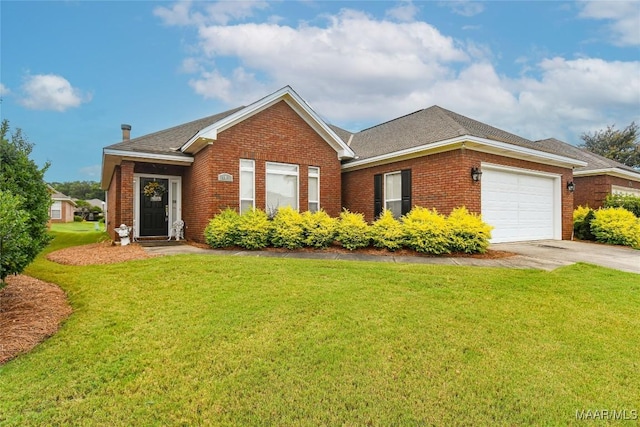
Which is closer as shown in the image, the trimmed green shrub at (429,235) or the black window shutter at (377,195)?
the trimmed green shrub at (429,235)

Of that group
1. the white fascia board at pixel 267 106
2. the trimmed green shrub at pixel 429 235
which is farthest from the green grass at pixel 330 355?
the white fascia board at pixel 267 106

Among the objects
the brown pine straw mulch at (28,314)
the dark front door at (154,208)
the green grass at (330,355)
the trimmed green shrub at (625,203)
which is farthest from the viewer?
the trimmed green shrub at (625,203)

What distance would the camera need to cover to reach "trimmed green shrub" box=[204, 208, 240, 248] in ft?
30.9

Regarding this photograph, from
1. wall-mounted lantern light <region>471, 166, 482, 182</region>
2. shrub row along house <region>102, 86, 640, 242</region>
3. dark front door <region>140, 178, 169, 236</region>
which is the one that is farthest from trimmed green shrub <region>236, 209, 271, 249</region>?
wall-mounted lantern light <region>471, 166, 482, 182</region>

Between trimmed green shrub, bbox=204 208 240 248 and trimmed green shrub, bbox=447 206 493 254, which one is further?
trimmed green shrub, bbox=204 208 240 248

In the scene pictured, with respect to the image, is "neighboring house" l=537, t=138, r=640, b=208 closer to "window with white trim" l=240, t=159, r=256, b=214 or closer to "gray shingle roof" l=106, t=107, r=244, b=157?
"window with white trim" l=240, t=159, r=256, b=214

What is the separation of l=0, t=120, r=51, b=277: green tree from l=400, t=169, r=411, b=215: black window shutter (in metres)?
9.58

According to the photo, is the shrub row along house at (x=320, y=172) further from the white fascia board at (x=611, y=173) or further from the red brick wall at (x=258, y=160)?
the white fascia board at (x=611, y=173)

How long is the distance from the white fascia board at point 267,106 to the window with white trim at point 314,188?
1.27m

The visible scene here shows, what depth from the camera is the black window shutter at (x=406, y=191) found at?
1146cm

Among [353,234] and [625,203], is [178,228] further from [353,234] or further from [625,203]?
[625,203]

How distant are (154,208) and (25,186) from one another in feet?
26.0

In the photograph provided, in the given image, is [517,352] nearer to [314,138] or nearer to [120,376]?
[120,376]

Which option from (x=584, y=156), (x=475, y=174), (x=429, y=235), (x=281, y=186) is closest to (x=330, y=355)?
(x=429, y=235)
